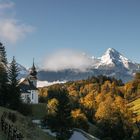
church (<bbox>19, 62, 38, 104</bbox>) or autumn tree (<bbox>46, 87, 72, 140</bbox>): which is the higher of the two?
church (<bbox>19, 62, 38, 104</bbox>)

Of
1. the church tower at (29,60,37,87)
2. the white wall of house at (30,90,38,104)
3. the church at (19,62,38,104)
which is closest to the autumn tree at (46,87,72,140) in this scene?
the church at (19,62,38,104)

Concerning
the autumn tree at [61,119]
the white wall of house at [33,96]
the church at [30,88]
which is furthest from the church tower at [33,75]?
the autumn tree at [61,119]

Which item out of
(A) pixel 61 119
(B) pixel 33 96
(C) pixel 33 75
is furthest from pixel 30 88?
(A) pixel 61 119

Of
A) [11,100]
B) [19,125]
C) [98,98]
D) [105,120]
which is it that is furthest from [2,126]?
[98,98]

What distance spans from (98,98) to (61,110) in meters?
112

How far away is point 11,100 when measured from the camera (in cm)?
8344

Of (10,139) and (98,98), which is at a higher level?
(98,98)

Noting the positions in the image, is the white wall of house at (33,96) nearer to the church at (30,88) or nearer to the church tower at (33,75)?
the church at (30,88)

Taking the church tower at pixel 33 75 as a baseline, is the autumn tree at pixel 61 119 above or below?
below

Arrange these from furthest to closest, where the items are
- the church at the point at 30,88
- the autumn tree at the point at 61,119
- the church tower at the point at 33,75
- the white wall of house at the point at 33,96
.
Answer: the church tower at the point at 33,75 < the white wall of house at the point at 33,96 < the church at the point at 30,88 < the autumn tree at the point at 61,119

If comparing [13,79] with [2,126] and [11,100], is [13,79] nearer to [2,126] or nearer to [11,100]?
[11,100]

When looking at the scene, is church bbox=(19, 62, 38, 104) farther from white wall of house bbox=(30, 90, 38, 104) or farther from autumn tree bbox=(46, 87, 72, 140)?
autumn tree bbox=(46, 87, 72, 140)

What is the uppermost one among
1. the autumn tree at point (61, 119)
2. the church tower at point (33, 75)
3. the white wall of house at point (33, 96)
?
the church tower at point (33, 75)

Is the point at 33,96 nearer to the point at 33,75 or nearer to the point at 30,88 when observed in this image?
the point at 30,88
